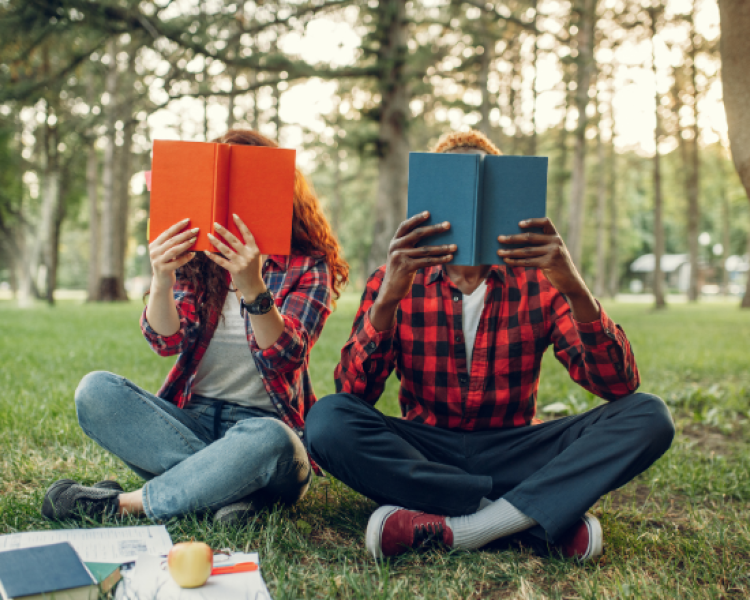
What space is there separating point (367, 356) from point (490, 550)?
0.70 meters

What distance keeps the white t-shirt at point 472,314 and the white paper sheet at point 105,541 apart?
3.65 feet

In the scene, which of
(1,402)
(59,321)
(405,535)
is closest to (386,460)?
(405,535)

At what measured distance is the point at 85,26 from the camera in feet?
22.8

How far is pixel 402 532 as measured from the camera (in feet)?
6.18

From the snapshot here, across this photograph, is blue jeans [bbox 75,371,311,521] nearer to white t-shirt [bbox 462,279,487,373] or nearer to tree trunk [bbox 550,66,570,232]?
white t-shirt [bbox 462,279,487,373]

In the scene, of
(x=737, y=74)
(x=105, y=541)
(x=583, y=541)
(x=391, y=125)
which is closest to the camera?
(x=105, y=541)

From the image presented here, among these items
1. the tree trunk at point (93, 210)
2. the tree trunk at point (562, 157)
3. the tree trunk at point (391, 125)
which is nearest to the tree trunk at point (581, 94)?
the tree trunk at point (562, 157)

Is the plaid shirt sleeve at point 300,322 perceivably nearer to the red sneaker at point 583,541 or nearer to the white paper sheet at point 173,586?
the white paper sheet at point 173,586

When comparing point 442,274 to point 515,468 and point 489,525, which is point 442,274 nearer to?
point 515,468

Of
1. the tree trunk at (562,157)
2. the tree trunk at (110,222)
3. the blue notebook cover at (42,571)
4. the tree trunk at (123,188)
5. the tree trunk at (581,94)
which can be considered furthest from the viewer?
the tree trunk at (110,222)

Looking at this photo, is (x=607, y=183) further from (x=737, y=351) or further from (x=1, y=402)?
(x=1, y=402)

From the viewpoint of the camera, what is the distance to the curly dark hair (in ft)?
7.44

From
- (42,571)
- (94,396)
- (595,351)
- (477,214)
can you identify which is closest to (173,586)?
(42,571)

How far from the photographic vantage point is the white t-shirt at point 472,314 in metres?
2.20
